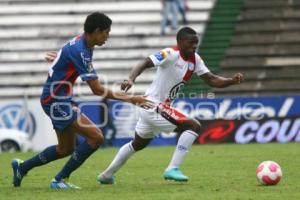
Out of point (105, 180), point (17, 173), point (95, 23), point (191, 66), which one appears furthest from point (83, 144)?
point (191, 66)

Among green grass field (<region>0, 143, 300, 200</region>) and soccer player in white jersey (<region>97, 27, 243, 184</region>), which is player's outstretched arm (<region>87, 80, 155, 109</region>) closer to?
soccer player in white jersey (<region>97, 27, 243, 184</region>)

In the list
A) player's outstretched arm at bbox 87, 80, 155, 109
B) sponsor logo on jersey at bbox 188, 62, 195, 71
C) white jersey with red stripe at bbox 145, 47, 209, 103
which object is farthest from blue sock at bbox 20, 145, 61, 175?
sponsor logo on jersey at bbox 188, 62, 195, 71

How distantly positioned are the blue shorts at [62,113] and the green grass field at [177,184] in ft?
2.73

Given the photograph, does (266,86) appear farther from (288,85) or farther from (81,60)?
(81,60)

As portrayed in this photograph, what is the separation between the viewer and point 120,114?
24.7 metres

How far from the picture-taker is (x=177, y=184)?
11.0m

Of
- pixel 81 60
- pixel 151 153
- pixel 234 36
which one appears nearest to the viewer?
pixel 81 60

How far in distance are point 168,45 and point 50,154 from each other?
1808cm

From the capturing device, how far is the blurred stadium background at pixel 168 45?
2444 centimetres

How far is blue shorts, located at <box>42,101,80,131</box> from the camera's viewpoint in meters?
10.5

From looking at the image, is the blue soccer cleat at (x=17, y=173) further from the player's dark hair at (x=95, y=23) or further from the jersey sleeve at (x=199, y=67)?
the jersey sleeve at (x=199, y=67)

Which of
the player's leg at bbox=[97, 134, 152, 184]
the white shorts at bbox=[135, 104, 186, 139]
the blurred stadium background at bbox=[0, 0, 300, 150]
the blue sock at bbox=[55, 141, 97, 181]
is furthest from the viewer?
the blurred stadium background at bbox=[0, 0, 300, 150]

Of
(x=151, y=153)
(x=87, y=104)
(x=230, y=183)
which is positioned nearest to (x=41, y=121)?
(x=87, y=104)

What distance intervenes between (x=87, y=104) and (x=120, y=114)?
100 cm
